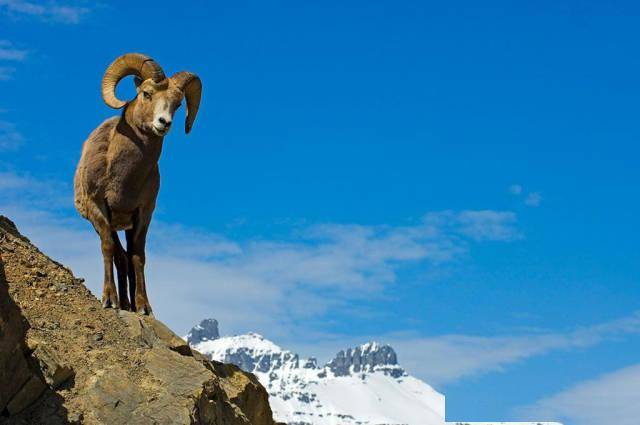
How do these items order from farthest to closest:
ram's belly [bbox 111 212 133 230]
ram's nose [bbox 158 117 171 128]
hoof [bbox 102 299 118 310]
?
1. ram's belly [bbox 111 212 133 230]
2. ram's nose [bbox 158 117 171 128]
3. hoof [bbox 102 299 118 310]

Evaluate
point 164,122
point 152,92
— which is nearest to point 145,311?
point 164,122

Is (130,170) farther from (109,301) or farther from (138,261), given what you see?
(109,301)

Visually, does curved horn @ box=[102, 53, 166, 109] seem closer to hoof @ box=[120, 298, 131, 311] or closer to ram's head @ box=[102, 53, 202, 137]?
ram's head @ box=[102, 53, 202, 137]

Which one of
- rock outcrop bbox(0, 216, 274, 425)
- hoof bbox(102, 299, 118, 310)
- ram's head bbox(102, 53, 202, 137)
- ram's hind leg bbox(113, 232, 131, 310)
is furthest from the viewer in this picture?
ram's hind leg bbox(113, 232, 131, 310)

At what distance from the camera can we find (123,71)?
24.0 metres

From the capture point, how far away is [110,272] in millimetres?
23047

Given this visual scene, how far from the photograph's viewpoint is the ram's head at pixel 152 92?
22875mm

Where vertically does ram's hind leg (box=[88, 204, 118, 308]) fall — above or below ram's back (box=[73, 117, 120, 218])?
below

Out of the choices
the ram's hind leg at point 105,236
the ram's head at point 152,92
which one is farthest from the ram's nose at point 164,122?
the ram's hind leg at point 105,236

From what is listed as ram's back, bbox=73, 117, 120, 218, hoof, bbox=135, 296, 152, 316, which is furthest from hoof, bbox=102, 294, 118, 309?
ram's back, bbox=73, 117, 120, 218

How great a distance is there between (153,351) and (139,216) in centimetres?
357

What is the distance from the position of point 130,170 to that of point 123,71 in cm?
228

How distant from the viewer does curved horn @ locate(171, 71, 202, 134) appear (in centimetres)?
2345

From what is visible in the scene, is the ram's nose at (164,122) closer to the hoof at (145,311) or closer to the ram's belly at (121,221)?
the ram's belly at (121,221)
